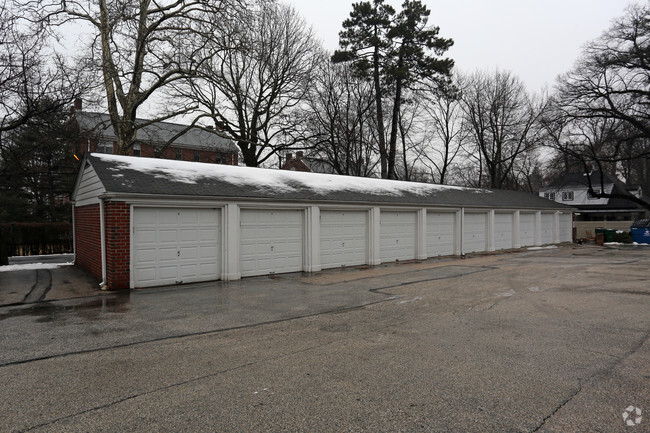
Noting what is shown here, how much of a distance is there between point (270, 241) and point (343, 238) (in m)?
3.11

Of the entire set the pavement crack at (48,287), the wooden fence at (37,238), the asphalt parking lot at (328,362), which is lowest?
the pavement crack at (48,287)

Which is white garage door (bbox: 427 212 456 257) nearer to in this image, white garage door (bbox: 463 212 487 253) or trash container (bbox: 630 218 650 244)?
white garage door (bbox: 463 212 487 253)

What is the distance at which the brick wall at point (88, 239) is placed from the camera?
11.4m

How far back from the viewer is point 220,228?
11305mm

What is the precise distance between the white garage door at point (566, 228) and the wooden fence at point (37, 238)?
30.1 metres

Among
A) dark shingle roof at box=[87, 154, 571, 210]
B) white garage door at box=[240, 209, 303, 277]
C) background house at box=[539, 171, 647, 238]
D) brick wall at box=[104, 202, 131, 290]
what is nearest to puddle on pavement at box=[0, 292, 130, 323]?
brick wall at box=[104, 202, 131, 290]

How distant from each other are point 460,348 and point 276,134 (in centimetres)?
2369

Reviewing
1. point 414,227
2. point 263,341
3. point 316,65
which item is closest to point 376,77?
point 316,65

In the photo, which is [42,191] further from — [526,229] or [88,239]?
[526,229]

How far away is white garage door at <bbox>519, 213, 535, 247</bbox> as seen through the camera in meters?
23.2

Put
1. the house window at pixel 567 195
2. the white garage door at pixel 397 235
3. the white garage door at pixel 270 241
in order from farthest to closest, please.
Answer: the house window at pixel 567 195 → the white garage door at pixel 397 235 → the white garage door at pixel 270 241

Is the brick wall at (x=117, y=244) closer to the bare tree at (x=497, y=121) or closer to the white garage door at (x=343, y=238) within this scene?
the white garage door at (x=343, y=238)

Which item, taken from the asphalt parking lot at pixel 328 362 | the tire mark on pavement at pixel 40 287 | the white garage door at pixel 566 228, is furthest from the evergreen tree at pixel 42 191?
the white garage door at pixel 566 228

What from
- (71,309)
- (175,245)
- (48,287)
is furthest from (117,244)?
(48,287)
